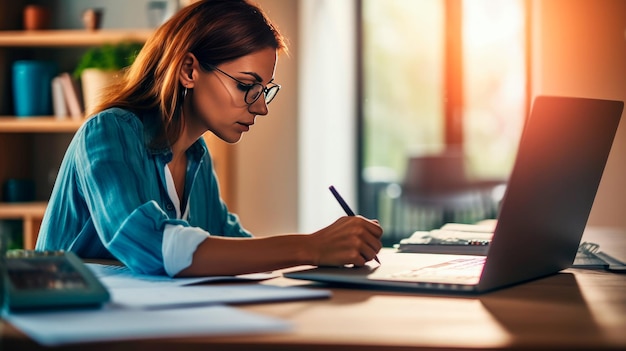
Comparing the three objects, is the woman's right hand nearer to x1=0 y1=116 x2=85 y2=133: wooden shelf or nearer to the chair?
x1=0 y1=116 x2=85 y2=133: wooden shelf

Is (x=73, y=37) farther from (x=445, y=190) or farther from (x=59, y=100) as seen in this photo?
(x=445, y=190)

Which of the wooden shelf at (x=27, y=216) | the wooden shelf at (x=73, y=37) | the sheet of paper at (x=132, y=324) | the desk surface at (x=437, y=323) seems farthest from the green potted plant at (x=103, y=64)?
the sheet of paper at (x=132, y=324)

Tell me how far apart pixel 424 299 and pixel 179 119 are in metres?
0.76

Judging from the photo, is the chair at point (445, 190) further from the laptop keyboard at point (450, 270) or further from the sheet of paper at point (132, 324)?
the sheet of paper at point (132, 324)

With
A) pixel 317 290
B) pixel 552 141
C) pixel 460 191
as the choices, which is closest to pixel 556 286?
pixel 552 141

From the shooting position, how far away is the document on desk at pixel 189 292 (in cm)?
86

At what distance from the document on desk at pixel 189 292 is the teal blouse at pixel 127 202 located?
0.16 ft

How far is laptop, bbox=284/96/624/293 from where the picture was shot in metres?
0.96

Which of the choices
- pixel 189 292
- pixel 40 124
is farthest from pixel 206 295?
pixel 40 124

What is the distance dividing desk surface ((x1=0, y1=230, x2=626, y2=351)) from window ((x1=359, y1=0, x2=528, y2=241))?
5.15m

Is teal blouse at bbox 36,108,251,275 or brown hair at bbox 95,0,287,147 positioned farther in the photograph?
brown hair at bbox 95,0,287,147

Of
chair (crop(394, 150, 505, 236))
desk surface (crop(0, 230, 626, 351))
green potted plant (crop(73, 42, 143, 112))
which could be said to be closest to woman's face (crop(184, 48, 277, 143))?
desk surface (crop(0, 230, 626, 351))

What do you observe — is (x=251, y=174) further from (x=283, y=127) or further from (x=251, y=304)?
(x=251, y=304)

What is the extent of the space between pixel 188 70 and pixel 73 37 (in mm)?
2558
